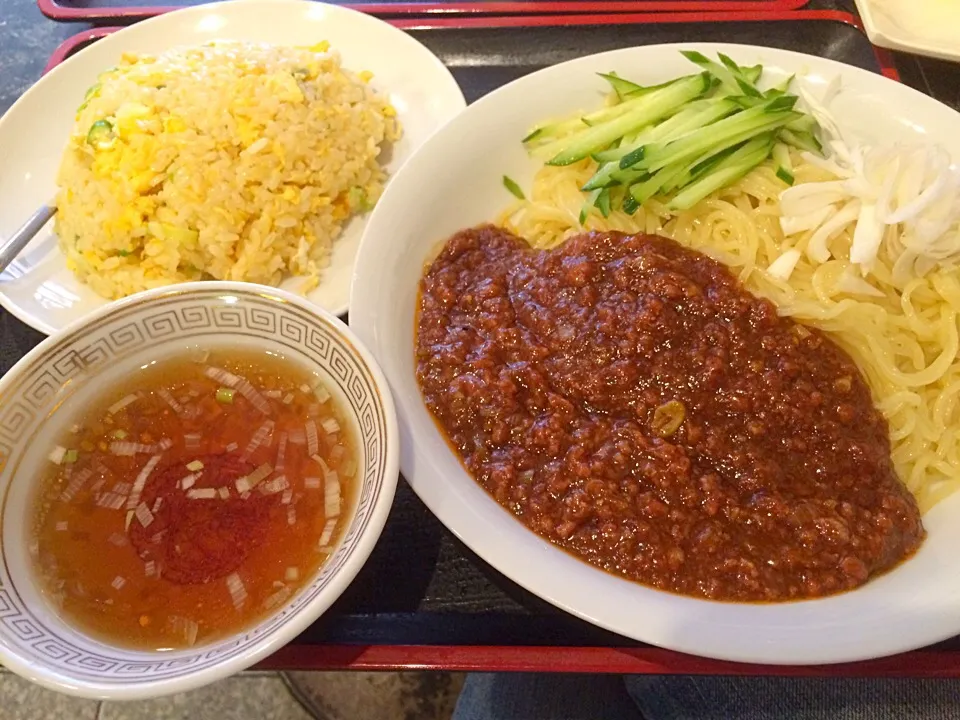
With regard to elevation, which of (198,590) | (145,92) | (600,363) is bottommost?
(198,590)

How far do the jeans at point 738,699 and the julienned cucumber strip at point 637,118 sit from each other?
5.92 ft

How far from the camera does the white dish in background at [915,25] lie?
3131 millimetres

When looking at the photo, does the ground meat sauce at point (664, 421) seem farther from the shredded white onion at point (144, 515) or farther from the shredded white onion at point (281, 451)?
the shredded white onion at point (144, 515)

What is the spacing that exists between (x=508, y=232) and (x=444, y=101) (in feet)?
2.77

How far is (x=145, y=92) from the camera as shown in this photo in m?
2.71

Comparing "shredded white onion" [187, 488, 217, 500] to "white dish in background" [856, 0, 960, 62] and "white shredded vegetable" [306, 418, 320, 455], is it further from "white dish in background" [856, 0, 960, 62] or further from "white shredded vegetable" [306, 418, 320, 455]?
"white dish in background" [856, 0, 960, 62]

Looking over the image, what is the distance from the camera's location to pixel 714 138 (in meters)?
2.45

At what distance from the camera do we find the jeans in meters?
2.23

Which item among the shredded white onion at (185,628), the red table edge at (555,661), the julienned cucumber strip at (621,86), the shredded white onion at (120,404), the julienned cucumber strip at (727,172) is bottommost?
the red table edge at (555,661)

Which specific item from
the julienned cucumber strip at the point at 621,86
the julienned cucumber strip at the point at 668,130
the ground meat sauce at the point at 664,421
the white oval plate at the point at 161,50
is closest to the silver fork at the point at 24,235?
the white oval plate at the point at 161,50

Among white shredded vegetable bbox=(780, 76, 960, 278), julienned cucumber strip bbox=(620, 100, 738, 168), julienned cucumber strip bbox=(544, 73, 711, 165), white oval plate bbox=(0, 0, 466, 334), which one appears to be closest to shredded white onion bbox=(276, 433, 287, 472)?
white oval plate bbox=(0, 0, 466, 334)

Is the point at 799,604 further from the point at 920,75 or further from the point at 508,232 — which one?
the point at 920,75

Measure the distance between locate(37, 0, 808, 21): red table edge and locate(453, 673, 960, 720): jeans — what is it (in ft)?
9.86

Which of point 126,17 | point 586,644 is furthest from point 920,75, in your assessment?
point 126,17
